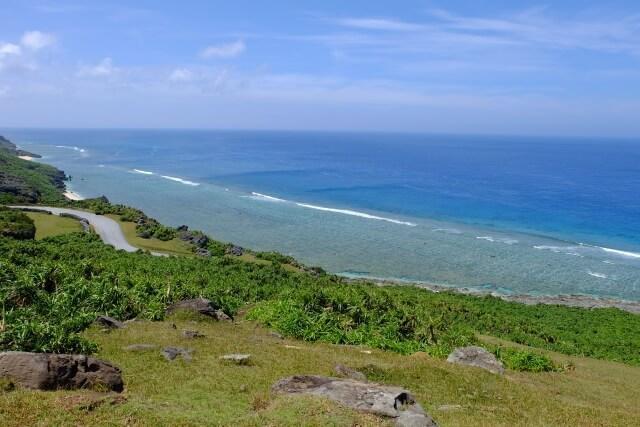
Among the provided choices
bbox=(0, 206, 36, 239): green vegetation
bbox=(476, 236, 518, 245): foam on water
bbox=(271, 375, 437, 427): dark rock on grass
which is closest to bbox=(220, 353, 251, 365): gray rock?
bbox=(271, 375, 437, 427): dark rock on grass

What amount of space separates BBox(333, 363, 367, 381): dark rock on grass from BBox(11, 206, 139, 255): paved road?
4064 centimetres

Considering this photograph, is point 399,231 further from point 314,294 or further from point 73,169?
point 73,169

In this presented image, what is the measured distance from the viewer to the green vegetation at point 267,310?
74.8 ft

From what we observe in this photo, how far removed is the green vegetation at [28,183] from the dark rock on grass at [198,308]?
5573 centimetres

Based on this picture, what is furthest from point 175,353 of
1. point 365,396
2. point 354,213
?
point 354,213

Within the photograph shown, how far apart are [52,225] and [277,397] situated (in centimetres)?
5455

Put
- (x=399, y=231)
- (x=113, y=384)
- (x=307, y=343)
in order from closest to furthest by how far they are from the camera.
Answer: (x=113, y=384), (x=307, y=343), (x=399, y=231)

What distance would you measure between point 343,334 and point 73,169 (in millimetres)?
147869

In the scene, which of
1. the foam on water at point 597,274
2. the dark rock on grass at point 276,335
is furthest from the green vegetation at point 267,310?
the foam on water at point 597,274

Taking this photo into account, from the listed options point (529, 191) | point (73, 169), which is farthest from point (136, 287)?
point (73, 169)

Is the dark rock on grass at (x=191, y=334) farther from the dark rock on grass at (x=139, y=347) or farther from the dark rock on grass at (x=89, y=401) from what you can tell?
A: the dark rock on grass at (x=89, y=401)

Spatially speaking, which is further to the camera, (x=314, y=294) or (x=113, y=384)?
(x=314, y=294)

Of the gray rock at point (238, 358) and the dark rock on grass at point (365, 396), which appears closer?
the dark rock on grass at point (365, 396)

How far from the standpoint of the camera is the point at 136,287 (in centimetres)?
2947
